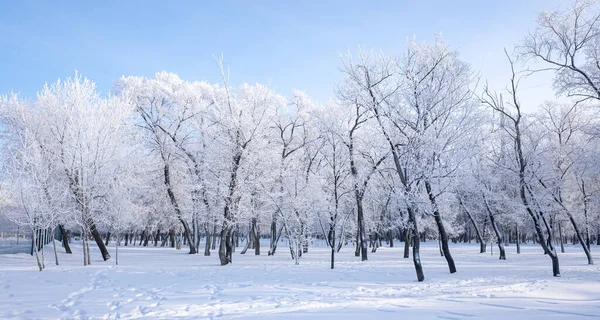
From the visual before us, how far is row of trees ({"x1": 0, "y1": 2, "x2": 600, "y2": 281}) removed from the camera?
44.4 feet

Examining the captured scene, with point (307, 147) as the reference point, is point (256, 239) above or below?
below

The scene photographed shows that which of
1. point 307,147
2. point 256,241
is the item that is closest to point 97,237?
point 256,241

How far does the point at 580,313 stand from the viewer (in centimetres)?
744

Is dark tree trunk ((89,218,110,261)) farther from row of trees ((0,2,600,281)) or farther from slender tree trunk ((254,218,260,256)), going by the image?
slender tree trunk ((254,218,260,256))

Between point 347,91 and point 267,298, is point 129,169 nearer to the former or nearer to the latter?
point 347,91

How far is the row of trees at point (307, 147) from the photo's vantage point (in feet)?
44.4

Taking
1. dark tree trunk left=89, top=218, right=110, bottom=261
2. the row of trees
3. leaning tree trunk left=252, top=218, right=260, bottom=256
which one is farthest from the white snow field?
leaning tree trunk left=252, top=218, right=260, bottom=256

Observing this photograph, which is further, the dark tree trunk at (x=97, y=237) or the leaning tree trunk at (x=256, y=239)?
the leaning tree trunk at (x=256, y=239)

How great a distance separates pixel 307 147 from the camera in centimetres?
2794

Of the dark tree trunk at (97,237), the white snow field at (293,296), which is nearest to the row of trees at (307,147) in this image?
the dark tree trunk at (97,237)

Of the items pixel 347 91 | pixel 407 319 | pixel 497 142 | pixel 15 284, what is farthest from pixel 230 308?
pixel 497 142

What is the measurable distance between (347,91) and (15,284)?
1389cm

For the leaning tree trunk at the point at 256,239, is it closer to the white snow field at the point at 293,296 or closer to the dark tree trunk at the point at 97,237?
the dark tree trunk at the point at 97,237

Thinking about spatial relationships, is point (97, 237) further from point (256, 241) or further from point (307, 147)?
point (307, 147)
